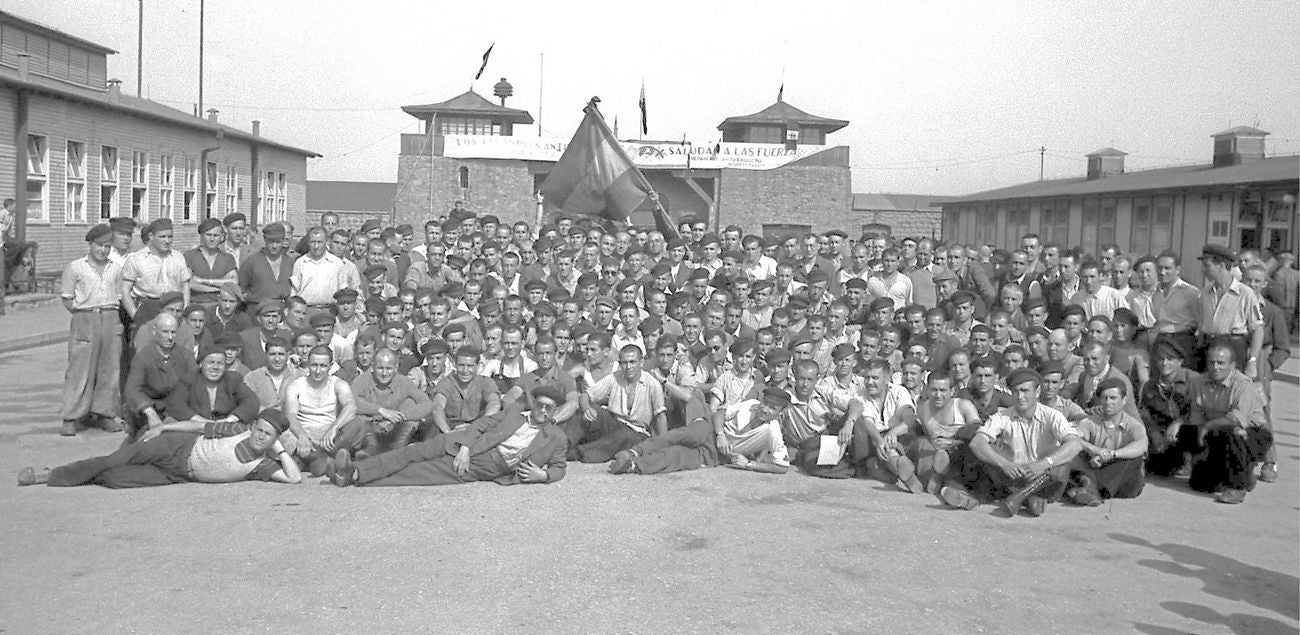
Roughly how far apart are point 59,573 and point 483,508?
2.36m

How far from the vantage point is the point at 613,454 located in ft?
28.1

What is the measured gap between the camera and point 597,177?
15.2 meters

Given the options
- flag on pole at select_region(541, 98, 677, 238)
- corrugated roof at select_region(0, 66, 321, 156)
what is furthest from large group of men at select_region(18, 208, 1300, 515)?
corrugated roof at select_region(0, 66, 321, 156)

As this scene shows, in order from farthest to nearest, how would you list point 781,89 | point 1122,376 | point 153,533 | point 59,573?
point 781,89 → point 1122,376 → point 153,533 → point 59,573

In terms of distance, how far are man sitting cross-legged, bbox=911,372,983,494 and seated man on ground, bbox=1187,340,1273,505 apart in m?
1.60

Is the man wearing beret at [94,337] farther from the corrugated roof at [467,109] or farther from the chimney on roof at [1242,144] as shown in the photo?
the corrugated roof at [467,109]

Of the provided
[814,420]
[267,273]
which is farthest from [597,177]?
[814,420]

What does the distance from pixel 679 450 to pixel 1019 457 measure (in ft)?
7.69

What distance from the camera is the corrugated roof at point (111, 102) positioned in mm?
23266

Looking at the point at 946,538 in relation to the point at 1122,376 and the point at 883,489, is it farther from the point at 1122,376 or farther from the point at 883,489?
the point at 1122,376

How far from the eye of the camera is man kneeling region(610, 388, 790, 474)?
26.9 feet

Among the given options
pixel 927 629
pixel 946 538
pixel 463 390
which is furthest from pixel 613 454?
pixel 927 629

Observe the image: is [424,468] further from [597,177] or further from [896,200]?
[896,200]

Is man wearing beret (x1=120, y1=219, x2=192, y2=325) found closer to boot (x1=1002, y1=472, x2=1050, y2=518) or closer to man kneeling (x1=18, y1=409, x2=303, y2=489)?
man kneeling (x1=18, y1=409, x2=303, y2=489)
